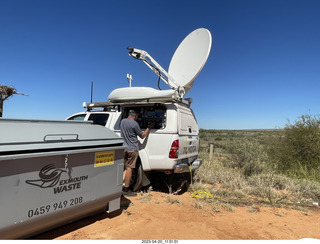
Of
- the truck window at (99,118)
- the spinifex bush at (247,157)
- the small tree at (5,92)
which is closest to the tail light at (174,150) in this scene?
the truck window at (99,118)

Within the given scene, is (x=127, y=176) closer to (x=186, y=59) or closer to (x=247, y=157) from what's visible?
(x=186, y=59)

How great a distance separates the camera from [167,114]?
483 cm

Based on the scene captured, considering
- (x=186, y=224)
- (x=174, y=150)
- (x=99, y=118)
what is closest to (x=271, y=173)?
(x=174, y=150)

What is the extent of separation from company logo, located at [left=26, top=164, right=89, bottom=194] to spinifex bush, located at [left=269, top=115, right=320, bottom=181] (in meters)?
7.19

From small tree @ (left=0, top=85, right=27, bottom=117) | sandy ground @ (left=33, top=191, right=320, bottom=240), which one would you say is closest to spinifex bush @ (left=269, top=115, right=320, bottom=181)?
sandy ground @ (left=33, top=191, right=320, bottom=240)

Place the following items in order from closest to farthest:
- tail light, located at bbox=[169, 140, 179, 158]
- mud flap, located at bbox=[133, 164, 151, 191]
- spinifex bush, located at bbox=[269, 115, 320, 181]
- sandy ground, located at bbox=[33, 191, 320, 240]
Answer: sandy ground, located at bbox=[33, 191, 320, 240]
tail light, located at bbox=[169, 140, 179, 158]
mud flap, located at bbox=[133, 164, 151, 191]
spinifex bush, located at bbox=[269, 115, 320, 181]

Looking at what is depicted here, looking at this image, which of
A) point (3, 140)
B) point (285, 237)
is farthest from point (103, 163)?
point (285, 237)

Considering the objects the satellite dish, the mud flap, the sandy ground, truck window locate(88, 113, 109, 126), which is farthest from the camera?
truck window locate(88, 113, 109, 126)

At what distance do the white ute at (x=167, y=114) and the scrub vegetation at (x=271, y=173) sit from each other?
1051 mm

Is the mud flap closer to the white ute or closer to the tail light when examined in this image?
the white ute

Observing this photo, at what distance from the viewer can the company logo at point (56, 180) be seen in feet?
8.36

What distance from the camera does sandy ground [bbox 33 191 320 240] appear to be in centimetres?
315
